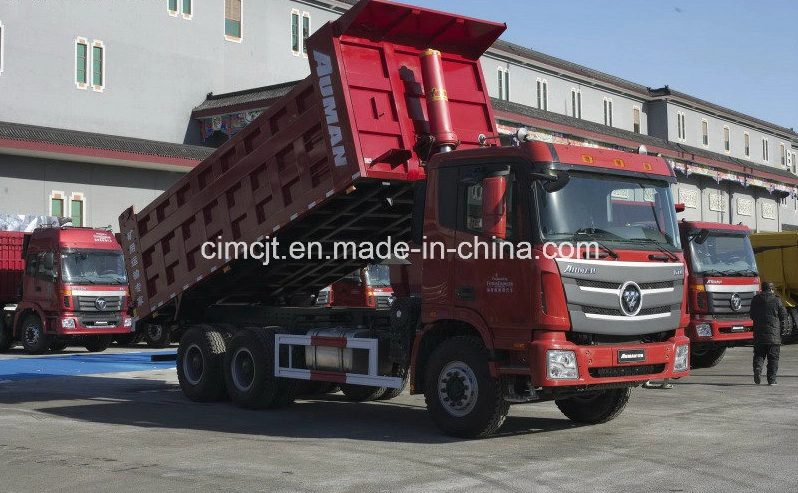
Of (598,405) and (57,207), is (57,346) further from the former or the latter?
(598,405)

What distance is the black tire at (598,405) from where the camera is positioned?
11.5 m

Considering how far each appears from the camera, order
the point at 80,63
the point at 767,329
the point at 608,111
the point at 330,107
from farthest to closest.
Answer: the point at 608,111, the point at 80,63, the point at 767,329, the point at 330,107

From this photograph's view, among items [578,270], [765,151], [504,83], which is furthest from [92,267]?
[765,151]

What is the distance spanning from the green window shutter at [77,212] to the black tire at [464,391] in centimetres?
2480

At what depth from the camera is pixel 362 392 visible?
13828 millimetres

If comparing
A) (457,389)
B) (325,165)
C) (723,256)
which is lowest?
(457,389)

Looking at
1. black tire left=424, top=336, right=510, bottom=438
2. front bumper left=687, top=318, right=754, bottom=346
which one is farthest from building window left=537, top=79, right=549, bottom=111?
black tire left=424, top=336, right=510, bottom=438

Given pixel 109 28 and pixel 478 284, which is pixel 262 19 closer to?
pixel 109 28

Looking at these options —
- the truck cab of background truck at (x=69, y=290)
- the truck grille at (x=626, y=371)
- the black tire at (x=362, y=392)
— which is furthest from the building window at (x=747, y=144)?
the truck grille at (x=626, y=371)

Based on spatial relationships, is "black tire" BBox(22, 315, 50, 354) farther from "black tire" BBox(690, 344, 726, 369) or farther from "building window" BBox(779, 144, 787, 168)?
"building window" BBox(779, 144, 787, 168)

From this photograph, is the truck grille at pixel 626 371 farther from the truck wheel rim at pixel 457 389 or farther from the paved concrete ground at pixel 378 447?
the truck wheel rim at pixel 457 389

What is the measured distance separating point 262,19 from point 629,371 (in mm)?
32610

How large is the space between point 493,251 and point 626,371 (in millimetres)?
1810

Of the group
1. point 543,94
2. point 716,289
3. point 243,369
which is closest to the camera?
point 243,369
